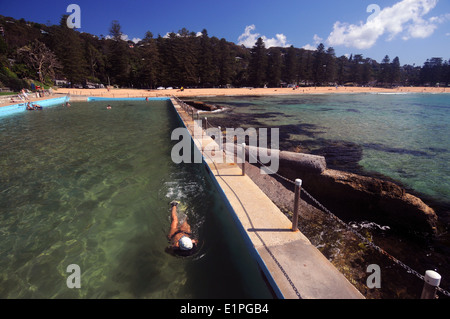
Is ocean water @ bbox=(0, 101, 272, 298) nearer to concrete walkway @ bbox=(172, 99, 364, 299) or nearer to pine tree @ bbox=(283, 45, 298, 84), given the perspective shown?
concrete walkway @ bbox=(172, 99, 364, 299)

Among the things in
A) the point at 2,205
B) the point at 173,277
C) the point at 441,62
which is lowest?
the point at 173,277

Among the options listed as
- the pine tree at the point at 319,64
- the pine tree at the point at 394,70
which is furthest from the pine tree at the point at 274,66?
the pine tree at the point at 394,70

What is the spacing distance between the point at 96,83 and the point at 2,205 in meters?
74.3

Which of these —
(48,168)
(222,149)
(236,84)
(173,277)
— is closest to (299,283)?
(173,277)

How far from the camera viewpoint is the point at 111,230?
20.2 ft

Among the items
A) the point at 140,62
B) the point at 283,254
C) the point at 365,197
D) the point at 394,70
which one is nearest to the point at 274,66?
the point at 140,62

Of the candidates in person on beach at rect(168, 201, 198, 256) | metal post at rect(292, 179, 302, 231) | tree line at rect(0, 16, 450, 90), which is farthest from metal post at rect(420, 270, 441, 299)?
tree line at rect(0, 16, 450, 90)

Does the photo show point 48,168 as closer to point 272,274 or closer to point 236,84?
point 272,274

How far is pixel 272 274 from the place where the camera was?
3.60 metres

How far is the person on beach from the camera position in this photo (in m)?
5.12

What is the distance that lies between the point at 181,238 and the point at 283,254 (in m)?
2.40

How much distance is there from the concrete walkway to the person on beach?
1.30 meters

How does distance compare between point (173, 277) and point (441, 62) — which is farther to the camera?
point (441, 62)

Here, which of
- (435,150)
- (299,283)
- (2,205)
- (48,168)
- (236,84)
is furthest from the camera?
(236,84)
